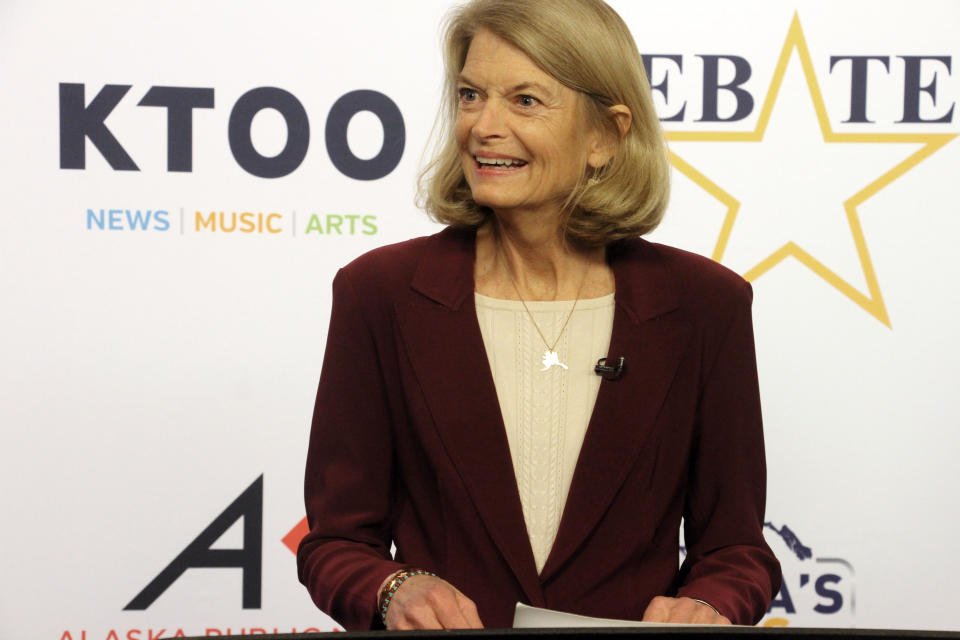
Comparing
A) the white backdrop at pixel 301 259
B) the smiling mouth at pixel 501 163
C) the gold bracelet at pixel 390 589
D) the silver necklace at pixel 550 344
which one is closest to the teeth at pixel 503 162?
the smiling mouth at pixel 501 163

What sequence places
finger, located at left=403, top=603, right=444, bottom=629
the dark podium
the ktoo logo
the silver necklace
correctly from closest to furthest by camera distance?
the dark podium, finger, located at left=403, top=603, right=444, bottom=629, the silver necklace, the ktoo logo

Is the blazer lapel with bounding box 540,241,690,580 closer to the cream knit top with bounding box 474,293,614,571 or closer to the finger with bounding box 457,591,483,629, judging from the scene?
the cream knit top with bounding box 474,293,614,571

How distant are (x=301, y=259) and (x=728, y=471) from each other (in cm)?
158

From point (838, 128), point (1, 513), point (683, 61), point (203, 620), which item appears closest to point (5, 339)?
point (1, 513)

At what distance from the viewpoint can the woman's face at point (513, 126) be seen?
169 centimetres

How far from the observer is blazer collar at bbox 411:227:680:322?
173cm

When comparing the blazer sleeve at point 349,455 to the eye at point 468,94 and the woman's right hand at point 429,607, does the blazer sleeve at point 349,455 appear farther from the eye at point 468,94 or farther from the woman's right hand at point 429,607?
the eye at point 468,94

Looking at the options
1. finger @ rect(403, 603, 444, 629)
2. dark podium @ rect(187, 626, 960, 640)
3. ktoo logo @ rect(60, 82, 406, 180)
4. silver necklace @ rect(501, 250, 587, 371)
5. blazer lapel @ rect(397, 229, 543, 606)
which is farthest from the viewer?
ktoo logo @ rect(60, 82, 406, 180)

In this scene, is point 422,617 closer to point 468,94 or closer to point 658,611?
point 658,611

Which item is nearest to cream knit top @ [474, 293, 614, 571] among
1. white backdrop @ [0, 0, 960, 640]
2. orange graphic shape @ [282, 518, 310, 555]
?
white backdrop @ [0, 0, 960, 640]

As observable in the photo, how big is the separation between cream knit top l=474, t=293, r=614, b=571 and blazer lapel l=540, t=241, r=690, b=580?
0.04 m

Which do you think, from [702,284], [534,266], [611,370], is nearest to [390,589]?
[611,370]

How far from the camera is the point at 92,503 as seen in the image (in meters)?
3.00

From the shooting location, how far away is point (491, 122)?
1684 mm
